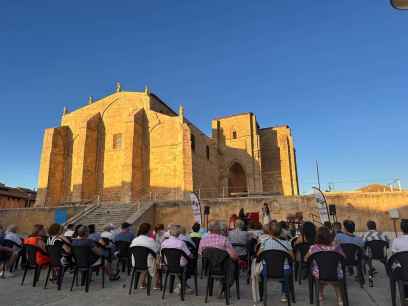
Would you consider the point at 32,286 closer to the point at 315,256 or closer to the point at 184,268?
the point at 184,268

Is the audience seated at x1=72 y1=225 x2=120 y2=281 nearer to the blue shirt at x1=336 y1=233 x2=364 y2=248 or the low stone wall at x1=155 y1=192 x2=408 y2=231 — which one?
the blue shirt at x1=336 y1=233 x2=364 y2=248

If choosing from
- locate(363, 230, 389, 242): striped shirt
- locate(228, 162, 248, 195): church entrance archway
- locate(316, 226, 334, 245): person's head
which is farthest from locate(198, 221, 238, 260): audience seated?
locate(228, 162, 248, 195): church entrance archway

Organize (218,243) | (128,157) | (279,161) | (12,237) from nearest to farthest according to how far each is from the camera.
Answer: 1. (218,243)
2. (12,237)
3. (128,157)
4. (279,161)

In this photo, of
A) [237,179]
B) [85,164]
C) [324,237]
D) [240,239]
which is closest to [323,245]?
[324,237]

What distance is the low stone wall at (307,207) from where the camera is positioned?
53.2 feet

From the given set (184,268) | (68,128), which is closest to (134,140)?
(68,128)

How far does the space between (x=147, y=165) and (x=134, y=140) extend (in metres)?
2.77

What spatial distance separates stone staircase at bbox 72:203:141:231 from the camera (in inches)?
718

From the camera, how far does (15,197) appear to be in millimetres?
33562

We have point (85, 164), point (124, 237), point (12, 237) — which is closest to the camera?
point (124, 237)

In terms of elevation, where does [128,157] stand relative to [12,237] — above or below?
above

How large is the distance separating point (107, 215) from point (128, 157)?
21.4 feet

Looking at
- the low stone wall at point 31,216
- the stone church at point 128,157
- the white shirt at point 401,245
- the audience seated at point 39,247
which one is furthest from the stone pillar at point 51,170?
the white shirt at point 401,245

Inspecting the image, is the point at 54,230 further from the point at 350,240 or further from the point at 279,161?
the point at 279,161
